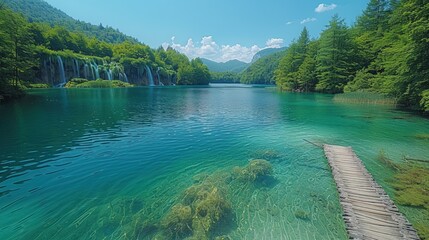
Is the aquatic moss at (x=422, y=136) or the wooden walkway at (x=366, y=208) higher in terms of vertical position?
the aquatic moss at (x=422, y=136)

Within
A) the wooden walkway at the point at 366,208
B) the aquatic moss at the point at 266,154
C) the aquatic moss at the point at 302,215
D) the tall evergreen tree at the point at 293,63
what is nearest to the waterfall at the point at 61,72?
the tall evergreen tree at the point at 293,63

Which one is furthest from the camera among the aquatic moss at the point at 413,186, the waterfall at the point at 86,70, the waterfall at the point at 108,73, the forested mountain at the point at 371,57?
the waterfall at the point at 108,73

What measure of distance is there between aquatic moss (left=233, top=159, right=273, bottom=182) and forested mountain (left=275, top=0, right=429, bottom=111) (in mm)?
19699

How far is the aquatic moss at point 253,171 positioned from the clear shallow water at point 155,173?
49cm

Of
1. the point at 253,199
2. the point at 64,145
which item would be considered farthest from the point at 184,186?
the point at 64,145

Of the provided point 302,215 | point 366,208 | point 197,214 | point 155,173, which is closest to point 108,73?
point 155,173

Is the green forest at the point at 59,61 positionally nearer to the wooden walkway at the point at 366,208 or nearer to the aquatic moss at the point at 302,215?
the aquatic moss at the point at 302,215

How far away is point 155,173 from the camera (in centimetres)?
965

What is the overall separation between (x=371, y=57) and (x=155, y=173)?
62.8m

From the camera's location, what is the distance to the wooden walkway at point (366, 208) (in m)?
5.62

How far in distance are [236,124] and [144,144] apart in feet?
32.2

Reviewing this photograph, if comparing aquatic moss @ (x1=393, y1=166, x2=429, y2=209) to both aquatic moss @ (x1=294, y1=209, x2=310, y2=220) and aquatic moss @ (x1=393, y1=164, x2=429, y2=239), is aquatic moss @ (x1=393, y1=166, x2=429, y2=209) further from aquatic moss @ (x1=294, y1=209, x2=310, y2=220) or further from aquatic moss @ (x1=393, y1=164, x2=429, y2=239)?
aquatic moss @ (x1=294, y1=209, x2=310, y2=220)

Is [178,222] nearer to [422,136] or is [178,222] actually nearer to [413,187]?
[413,187]

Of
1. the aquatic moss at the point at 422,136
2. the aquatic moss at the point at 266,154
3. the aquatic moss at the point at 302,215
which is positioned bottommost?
the aquatic moss at the point at 302,215
